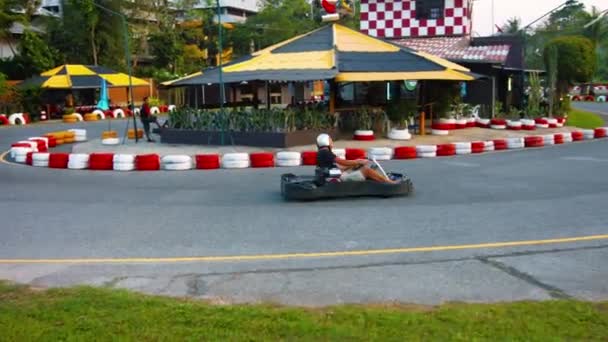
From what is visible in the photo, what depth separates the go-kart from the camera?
9.01 metres

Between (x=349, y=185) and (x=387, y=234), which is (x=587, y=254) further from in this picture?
(x=349, y=185)

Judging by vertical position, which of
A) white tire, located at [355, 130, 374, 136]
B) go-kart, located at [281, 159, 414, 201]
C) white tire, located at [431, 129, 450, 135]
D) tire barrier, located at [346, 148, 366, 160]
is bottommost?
go-kart, located at [281, 159, 414, 201]

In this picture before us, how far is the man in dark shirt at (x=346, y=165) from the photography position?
9.05 metres

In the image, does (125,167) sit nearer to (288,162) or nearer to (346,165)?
(288,162)

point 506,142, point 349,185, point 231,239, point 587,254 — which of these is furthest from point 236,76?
point 587,254

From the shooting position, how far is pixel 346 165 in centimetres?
912

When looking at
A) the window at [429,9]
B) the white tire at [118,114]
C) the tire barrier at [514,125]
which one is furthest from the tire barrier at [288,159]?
the white tire at [118,114]

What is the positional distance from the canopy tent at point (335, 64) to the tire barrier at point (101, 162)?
13.7 feet

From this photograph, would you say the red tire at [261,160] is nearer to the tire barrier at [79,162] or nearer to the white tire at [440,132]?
the tire barrier at [79,162]

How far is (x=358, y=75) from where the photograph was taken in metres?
16.7

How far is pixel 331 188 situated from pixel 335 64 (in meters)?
8.40

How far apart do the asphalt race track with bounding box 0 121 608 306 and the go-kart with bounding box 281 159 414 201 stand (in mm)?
170

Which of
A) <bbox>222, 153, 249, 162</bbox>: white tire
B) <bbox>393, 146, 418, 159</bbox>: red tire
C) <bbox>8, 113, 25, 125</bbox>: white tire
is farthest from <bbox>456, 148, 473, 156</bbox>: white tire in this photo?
<bbox>8, 113, 25, 125</bbox>: white tire

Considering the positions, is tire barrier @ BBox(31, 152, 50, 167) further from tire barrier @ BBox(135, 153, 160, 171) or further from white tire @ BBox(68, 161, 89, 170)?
tire barrier @ BBox(135, 153, 160, 171)
